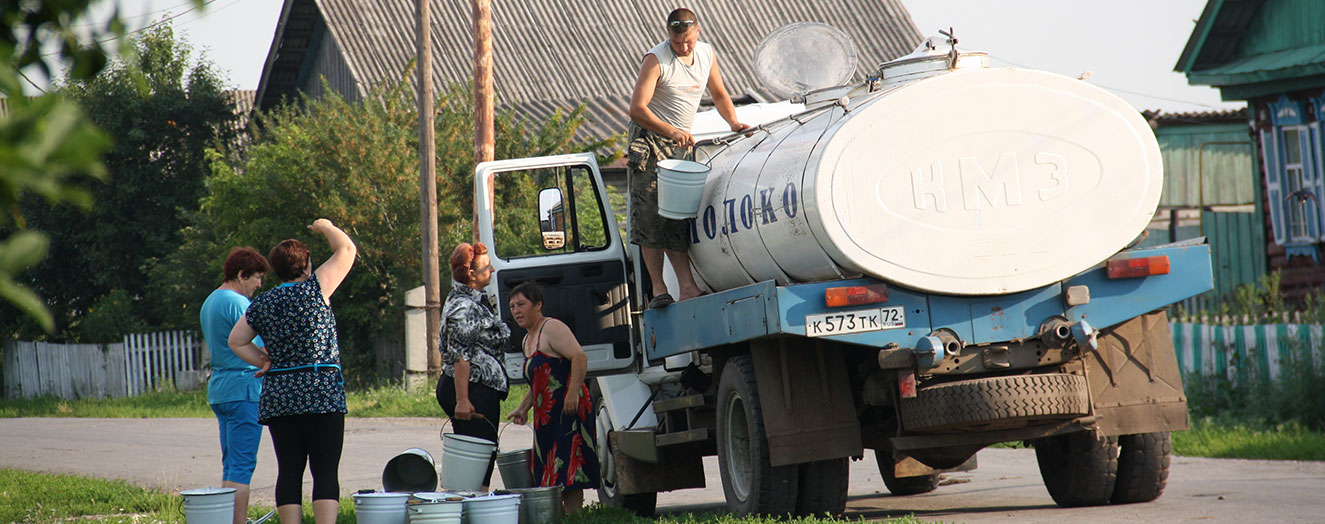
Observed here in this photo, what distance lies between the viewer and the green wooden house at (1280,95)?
1777cm

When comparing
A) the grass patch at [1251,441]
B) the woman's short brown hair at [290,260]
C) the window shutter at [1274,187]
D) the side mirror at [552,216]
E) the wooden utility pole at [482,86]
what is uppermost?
the wooden utility pole at [482,86]

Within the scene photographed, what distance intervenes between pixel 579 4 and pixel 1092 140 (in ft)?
93.3

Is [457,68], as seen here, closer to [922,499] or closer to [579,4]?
[579,4]

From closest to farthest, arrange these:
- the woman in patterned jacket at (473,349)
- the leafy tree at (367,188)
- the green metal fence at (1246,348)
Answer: the woman in patterned jacket at (473,349)
the green metal fence at (1246,348)
the leafy tree at (367,188)

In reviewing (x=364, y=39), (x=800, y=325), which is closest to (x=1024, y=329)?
(x=800, y=325)

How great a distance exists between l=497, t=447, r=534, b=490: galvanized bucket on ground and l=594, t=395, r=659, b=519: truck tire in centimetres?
45

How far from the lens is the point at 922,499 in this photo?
934cm

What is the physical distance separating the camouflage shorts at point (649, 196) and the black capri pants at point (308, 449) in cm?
249

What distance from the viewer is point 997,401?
6695 mm

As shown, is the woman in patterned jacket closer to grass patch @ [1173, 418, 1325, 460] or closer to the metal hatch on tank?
the metal hatch on tank

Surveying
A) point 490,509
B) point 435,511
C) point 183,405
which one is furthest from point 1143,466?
point 183,405

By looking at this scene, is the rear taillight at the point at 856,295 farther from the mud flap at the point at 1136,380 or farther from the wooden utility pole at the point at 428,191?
the wooden utility pole at the point at 428,191

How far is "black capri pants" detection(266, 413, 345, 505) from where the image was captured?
21.8 ft


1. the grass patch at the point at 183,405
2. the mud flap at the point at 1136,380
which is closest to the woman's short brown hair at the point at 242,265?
the mud flap at the point at 1136,380
